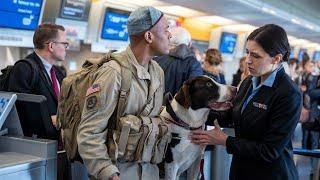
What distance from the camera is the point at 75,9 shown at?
20.8ft

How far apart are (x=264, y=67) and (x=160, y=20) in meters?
0.56

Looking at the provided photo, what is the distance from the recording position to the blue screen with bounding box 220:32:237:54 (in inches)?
443

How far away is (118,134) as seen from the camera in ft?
5.94

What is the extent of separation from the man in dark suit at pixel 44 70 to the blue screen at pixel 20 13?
79.8 inches

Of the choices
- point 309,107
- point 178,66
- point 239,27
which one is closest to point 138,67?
point 178,66

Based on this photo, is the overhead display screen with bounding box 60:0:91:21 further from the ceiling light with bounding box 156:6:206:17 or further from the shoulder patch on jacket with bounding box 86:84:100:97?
the shoulder patch on jacket with bounding box 86:84:100:97

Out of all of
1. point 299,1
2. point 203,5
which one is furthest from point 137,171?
point 299,1

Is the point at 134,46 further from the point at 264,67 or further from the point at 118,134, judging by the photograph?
the point at 264,67

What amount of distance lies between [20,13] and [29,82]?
2.69 meters

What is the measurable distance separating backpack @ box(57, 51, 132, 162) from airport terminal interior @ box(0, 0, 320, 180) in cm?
5

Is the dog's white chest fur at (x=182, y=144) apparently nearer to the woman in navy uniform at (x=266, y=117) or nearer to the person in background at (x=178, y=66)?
the woman in navy uniform at (x=266, y=117)

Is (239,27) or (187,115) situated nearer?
(187,115)

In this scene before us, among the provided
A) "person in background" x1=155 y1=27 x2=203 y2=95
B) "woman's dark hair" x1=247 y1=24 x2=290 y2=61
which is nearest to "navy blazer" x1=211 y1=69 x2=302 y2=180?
"woman's dark hair" x1=247 y1=24 x2=290 y2=61

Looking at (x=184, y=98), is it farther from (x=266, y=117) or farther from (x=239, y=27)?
(x=239, y=27)
